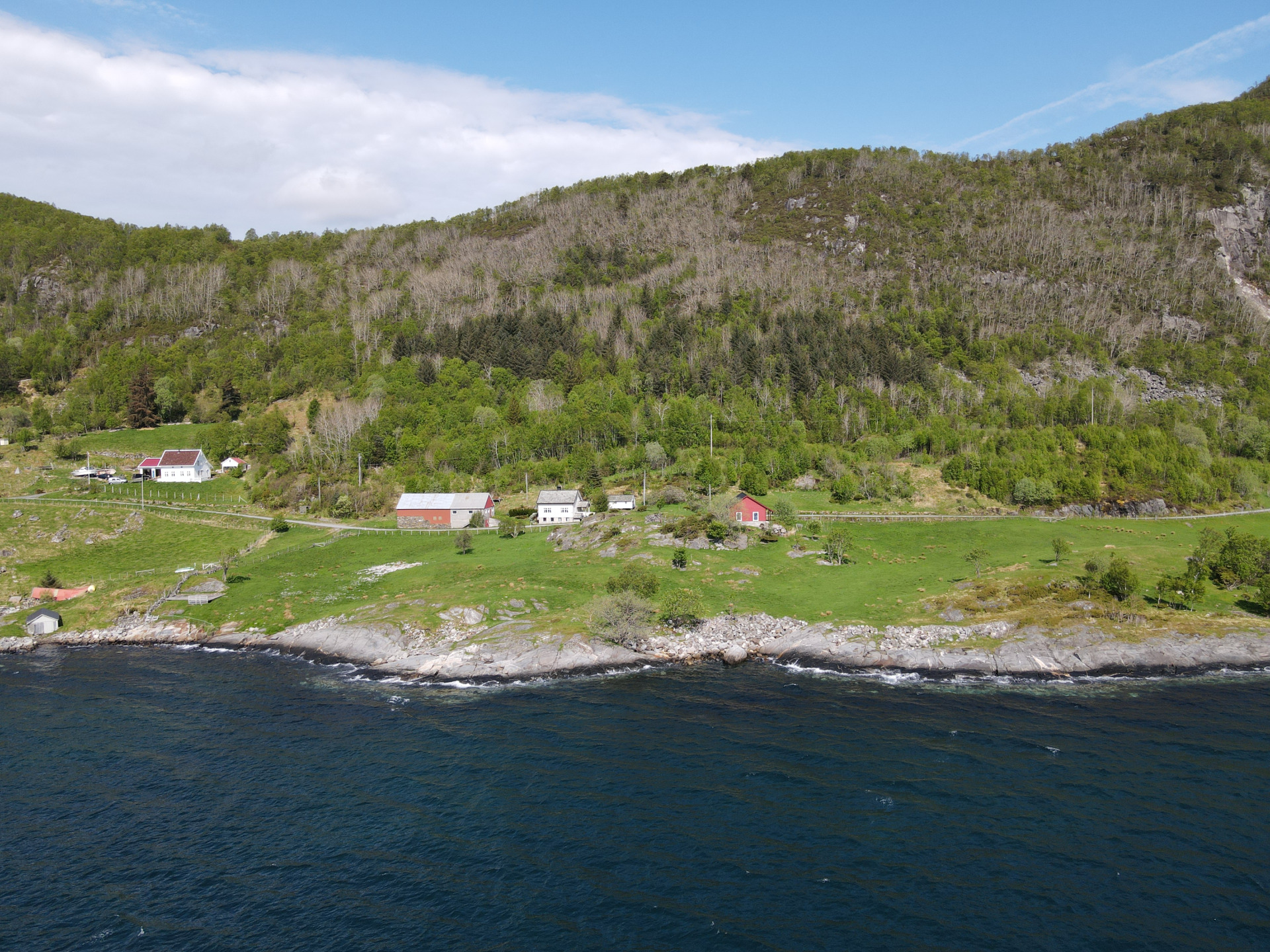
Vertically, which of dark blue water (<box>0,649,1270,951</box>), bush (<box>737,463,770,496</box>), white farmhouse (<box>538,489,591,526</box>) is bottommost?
dark blue water (<box>0,649,1270,951</box>)

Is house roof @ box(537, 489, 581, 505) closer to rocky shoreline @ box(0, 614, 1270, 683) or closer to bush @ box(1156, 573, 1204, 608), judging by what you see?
rocky shoreline @ box(0, 614, 1270, 683)

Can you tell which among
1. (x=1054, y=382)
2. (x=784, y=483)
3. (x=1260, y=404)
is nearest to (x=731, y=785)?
(x=784, y=483)

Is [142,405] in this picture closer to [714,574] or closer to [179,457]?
[179,457]

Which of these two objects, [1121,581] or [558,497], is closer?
[1121,581]

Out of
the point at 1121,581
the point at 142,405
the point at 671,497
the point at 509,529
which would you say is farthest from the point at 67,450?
the point at 1121,581

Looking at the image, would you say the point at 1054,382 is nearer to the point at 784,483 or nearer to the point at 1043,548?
the point at 784,483

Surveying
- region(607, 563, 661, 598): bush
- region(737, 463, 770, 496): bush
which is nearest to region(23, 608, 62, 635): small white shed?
region(607, 563, 661, 598): bush
